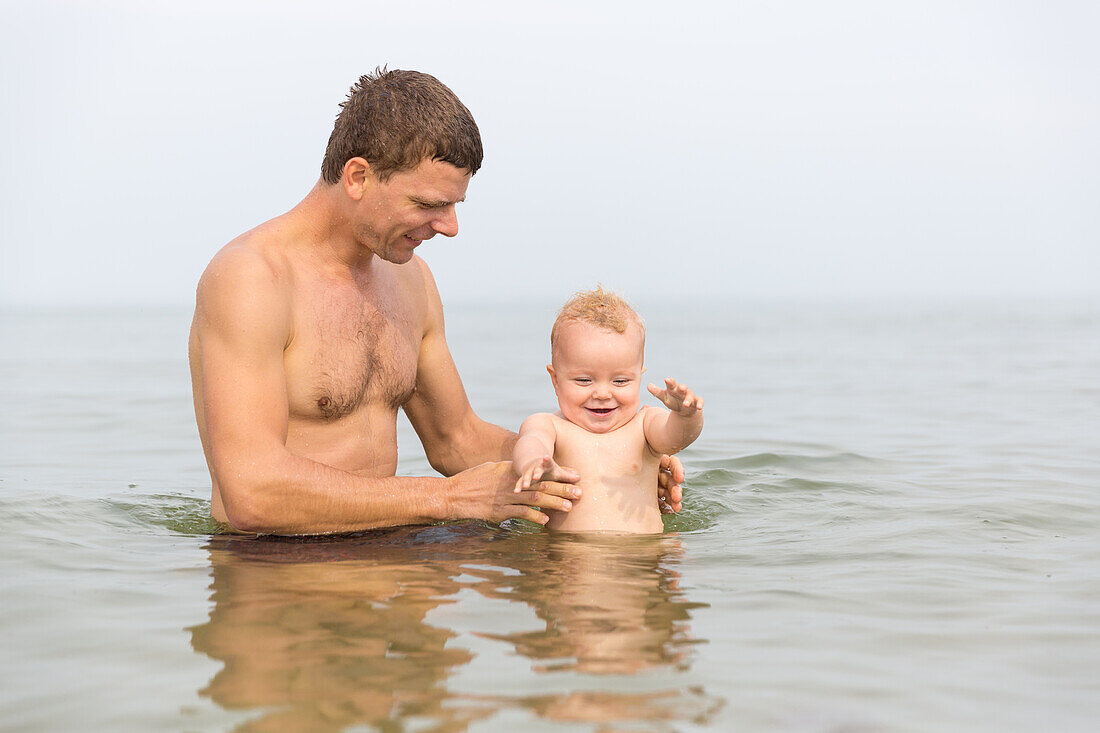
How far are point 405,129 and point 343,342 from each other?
3.40 feet

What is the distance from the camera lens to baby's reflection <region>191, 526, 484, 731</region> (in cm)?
302

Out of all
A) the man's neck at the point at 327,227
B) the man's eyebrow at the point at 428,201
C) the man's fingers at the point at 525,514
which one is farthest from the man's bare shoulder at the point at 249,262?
the man's fingers at the point at 525,514

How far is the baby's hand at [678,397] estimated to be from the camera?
4.64m

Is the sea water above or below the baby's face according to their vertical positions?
below

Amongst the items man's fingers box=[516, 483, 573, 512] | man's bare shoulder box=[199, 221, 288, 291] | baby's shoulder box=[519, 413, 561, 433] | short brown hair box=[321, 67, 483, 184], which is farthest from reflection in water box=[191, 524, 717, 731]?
short brown hair box=[321, 67, 483, 184]

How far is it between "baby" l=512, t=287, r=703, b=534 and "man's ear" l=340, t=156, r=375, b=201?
3.68 ft

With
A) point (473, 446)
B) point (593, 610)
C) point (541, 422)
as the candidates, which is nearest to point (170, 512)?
point (473, 446)

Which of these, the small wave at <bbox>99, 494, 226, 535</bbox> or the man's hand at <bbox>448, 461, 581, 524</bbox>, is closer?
the man's hand at <bbox>448, 461, 581, 524</bbox>

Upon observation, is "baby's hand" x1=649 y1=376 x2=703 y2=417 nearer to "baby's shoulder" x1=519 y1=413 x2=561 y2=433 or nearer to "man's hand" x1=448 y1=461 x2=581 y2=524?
"man's hand" x1=448 y1=461 x2=581 y2=524

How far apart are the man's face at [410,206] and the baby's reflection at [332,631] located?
4.65 ft

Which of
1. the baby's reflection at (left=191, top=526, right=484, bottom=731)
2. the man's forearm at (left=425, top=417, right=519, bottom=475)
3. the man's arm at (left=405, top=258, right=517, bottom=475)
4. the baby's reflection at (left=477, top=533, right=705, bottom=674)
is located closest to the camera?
the baby's reflection at (left=191, top=526, right=484, bottom=731)

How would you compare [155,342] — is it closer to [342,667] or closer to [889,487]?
[889,487]

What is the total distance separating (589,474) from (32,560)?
2543 millimetres

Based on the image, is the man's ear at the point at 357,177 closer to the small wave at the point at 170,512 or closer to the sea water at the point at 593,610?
the sea water at the point at 593,610
